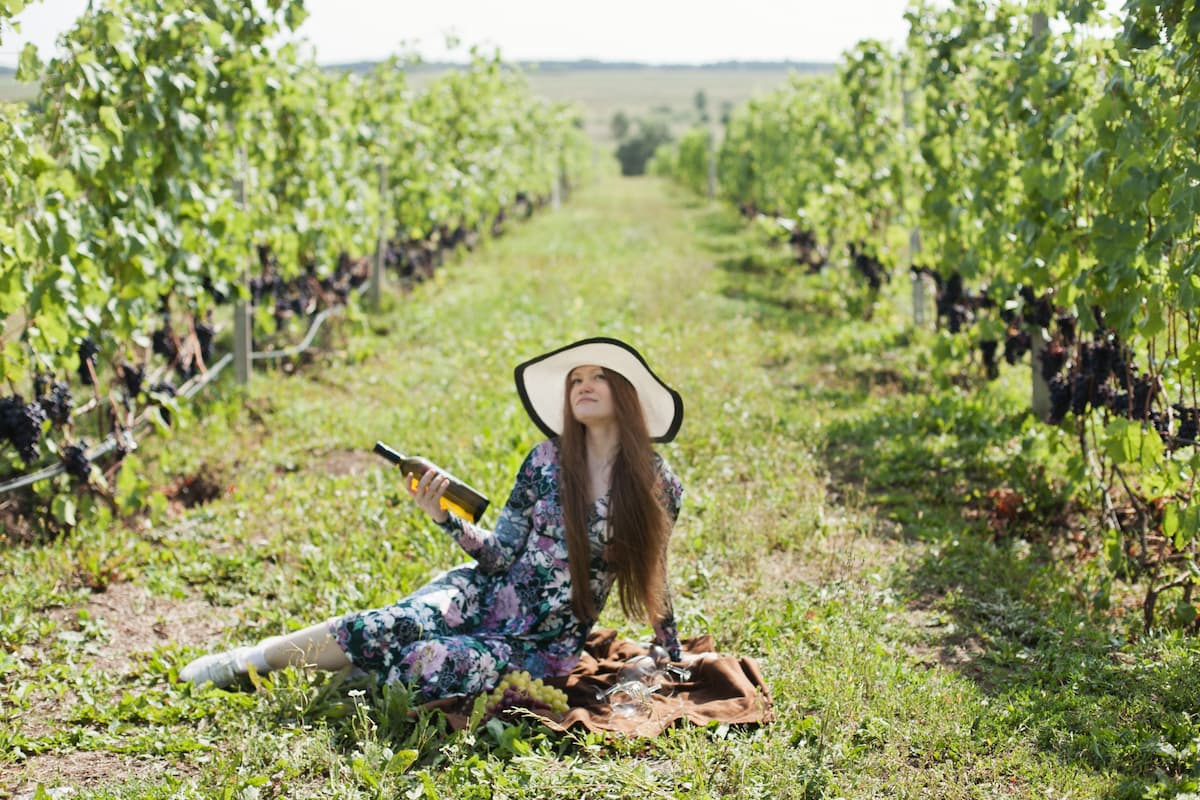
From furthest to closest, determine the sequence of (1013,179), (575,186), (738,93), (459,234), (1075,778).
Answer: (738,93)
(575,186)
(459,234)
(1013,179)
(1075,778)

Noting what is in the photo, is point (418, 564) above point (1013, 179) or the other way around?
the other way around

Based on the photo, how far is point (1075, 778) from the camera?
10.2 ft

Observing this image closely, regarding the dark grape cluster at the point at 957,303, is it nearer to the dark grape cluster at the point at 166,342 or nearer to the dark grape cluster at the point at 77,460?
the dark grape cluster at the point at 166,342

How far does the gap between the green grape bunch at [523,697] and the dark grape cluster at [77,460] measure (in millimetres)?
2576

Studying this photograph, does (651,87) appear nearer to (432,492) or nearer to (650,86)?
(650,86)

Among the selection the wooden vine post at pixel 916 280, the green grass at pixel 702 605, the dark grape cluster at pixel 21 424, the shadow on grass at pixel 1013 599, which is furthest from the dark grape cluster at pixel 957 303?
the dark grape cluster at pixel 21 424

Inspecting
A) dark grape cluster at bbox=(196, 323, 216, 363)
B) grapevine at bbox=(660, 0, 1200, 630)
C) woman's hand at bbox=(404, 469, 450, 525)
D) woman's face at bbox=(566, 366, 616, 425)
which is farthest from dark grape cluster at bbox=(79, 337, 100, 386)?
grapevine at bbox=(660, 0, 1200, 630)

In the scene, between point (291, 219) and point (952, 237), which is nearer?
point (952, 237)

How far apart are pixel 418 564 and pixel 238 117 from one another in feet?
11.5

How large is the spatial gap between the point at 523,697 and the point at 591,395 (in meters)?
0.96

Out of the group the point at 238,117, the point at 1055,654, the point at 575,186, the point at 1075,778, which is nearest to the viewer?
the point at 1075,778

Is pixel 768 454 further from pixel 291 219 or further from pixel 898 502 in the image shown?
pixel 291 219

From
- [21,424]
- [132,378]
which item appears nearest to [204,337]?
[132,378]

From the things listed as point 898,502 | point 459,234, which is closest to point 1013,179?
point 898,502
